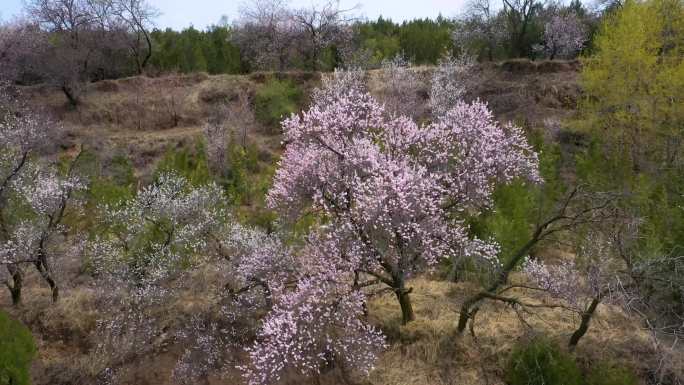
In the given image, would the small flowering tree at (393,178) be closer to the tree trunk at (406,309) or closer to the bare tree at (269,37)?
the tree trunk at (406,309)

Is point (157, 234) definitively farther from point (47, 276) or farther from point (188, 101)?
point (188, 101)

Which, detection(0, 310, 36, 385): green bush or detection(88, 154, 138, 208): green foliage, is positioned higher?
detection(88, 154, 138, 208): green foliage

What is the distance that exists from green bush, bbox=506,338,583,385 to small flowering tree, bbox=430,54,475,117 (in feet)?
50.7

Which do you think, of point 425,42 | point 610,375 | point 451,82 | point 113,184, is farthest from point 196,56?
point 610,375

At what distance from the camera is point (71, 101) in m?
27.9

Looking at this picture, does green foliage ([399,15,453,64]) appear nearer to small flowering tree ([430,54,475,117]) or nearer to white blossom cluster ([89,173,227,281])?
small flowering tree ([430,54,475,117])

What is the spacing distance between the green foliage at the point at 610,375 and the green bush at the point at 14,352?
7631mm

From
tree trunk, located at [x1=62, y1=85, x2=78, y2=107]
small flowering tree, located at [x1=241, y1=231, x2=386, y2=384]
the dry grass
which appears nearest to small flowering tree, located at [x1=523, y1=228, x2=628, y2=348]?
the dry grass

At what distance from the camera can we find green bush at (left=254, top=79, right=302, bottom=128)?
26766mm

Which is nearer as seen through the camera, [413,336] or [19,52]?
[413,336]

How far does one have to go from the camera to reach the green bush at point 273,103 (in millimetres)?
26766

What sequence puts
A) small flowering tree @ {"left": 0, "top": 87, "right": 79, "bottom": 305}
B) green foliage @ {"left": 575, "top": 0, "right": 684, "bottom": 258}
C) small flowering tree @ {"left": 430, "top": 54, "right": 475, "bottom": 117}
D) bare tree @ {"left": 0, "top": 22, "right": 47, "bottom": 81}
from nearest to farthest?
small flowering tree @ {"left": 0, "top": 87, "right": 79, "bottom": 305}
green foliage @ {"left": 575, "top": 0, "right": 684, "bottom": 258}
small flowering tree @ {"left": 430, "top": 54, "right": 475, "bottom": 117}
bare tree @ {"left": 0, "top": 22, "right": 47, "bottom": 81}

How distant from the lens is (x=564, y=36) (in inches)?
1126

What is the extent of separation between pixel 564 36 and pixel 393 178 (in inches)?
1047
